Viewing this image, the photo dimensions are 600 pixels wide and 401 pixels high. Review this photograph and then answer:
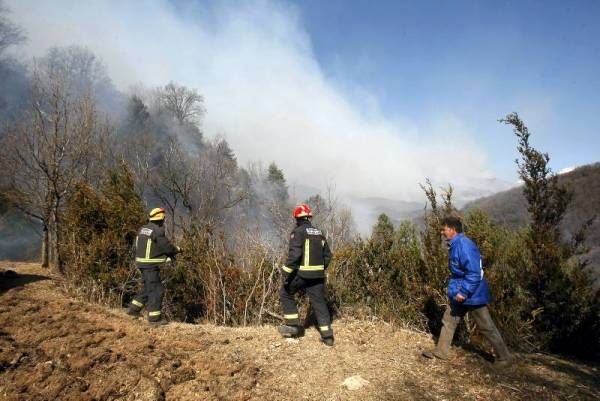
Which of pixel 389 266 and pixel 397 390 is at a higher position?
pixel 389 266

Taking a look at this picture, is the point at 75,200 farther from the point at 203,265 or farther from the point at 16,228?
the point at 16,228

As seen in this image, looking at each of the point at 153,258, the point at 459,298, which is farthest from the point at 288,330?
the point at 153,258

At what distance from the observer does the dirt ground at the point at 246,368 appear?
13.3 feet

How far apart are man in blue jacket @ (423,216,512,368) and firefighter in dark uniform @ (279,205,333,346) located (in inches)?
69.0

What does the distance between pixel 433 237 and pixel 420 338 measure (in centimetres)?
167

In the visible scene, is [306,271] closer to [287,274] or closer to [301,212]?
[287,274]

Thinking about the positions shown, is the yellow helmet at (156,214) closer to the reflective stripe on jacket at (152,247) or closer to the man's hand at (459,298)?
Answer: the reflective stripe on jacket at (152,247)

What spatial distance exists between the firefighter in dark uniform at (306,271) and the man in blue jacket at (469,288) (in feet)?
5.75

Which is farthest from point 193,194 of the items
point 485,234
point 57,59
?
point 57,59

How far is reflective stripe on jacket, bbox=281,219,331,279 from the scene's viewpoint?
5.26 m

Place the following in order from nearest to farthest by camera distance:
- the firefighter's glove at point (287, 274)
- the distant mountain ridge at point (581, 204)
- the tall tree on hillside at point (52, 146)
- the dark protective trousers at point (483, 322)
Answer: the dark protective trousers at point (483, 322)
the firefighter's glove at point (287, 274)
the tall tree on hillside at point (52, 146)
the distant mountain ridge at point (581, 204)

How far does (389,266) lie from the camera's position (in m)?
7.42

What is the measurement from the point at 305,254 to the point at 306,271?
9.6 inches

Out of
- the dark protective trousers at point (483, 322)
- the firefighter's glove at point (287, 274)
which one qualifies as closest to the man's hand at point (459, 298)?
the dark protective trousers at point (483, 322)
